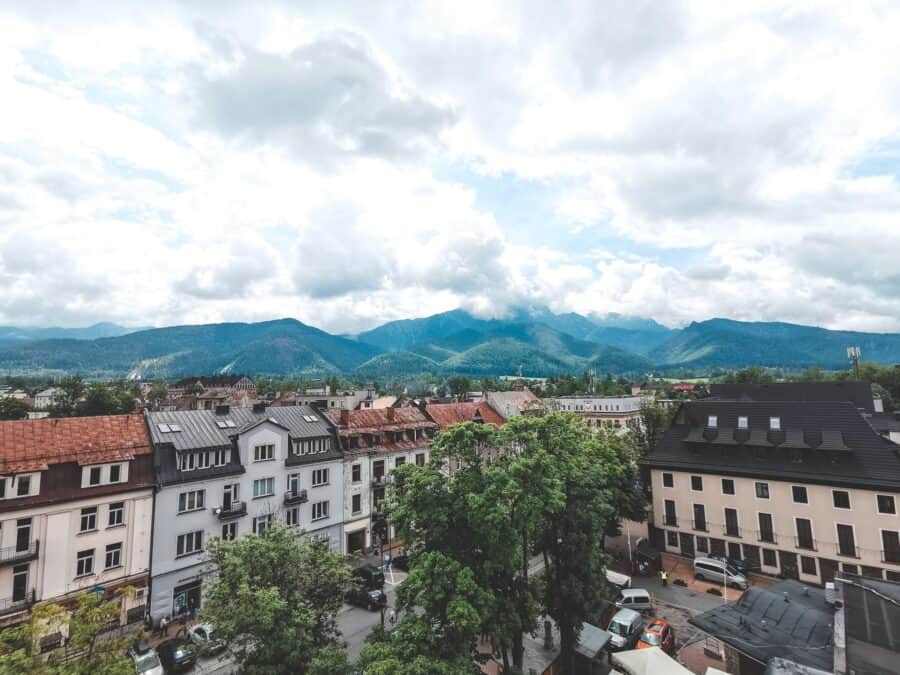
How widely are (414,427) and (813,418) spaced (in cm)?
4033

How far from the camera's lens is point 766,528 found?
130 feet

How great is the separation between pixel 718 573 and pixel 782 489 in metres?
9.50

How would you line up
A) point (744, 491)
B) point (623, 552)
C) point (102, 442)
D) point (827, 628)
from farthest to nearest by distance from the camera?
point (623, 552) < point (744, 491) < point (102, 442) < point (827, 628)

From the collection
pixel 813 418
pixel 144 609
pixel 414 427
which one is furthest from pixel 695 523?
pixel 144 609

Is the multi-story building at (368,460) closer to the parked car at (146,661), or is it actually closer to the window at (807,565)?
the parked car at (146,661)

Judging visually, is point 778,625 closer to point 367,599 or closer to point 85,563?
point 367,599

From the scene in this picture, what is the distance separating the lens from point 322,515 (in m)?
42.5

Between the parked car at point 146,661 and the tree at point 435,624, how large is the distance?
52.8ft

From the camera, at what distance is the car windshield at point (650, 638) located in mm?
27953

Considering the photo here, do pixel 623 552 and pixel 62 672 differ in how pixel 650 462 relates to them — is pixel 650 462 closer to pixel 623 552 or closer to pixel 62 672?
pixel 623 552

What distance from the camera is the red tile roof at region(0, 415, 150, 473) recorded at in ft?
91.2

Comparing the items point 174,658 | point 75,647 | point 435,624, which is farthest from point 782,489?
point 75,647

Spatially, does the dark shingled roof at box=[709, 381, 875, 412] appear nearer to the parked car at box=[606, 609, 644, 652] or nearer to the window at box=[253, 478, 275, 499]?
the parked car at box=[606, 609, 644, 652]

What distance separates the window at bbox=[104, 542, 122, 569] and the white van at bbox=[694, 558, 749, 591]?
45.8m
